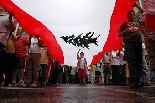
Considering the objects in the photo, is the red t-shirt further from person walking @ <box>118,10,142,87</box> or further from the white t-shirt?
person walking @ <box>118,10,142,87</box>

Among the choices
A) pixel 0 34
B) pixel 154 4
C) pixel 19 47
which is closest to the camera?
pixel 154 4

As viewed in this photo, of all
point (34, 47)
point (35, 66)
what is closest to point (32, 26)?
point (34, 47)

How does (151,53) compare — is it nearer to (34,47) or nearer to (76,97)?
(76,97)

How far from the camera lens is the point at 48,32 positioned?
9.42 m

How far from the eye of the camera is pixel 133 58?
18.0 ft

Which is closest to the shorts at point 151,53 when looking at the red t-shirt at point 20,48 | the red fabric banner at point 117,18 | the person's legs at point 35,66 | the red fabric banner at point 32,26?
the red fabric banner at point 117,18

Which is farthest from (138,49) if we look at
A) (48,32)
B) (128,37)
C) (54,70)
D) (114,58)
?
(54,70)

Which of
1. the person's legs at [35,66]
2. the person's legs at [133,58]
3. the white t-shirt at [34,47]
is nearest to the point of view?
the person's legs at [133,58]

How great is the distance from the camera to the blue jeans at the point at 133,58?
5359 mm

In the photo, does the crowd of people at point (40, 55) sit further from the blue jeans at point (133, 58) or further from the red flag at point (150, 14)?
the red flag at point (150, 14)

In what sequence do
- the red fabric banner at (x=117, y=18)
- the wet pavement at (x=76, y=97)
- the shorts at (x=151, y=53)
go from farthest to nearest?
the red fabric banner at (x=117, y=18) < the shorts at (x=151, y=53) < the wet pavement at (x=76, y=97)

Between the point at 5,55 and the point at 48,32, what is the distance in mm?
3049

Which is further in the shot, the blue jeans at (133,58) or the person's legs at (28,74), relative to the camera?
the person's legs at (28,74)

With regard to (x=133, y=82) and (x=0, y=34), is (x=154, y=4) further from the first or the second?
(x=0, y=34)
